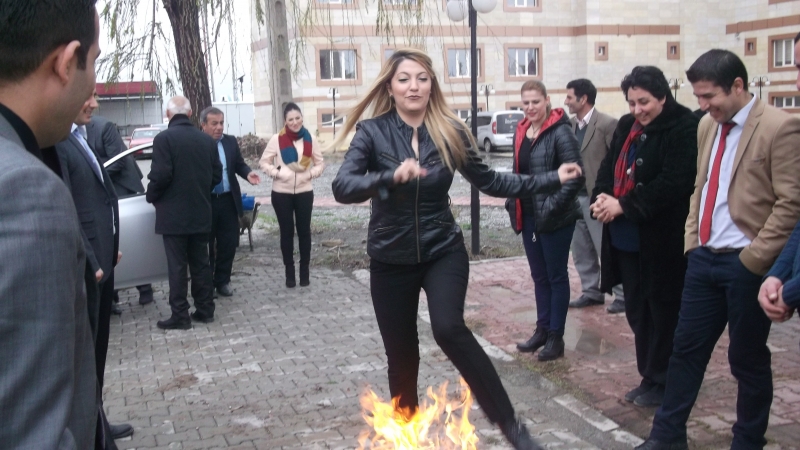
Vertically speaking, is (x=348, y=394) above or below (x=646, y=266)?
below

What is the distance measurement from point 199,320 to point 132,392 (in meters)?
1.98

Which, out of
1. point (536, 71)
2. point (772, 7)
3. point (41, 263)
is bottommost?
point (41, 263)

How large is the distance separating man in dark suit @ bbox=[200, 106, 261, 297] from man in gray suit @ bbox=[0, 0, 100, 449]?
7.05 m

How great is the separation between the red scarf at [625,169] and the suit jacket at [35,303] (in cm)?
405

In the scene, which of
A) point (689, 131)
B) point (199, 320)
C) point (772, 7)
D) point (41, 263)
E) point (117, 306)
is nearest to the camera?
point (41, 263)

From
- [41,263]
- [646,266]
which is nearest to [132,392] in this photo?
[646,266]

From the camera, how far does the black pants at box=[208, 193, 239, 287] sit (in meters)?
8.47

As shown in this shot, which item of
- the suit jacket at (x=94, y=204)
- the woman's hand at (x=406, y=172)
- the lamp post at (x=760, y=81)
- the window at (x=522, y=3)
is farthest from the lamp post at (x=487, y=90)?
the woman's hand at (x=406, y=172)

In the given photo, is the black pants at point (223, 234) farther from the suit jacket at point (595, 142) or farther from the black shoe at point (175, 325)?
the suit jacket at point (595, 142)

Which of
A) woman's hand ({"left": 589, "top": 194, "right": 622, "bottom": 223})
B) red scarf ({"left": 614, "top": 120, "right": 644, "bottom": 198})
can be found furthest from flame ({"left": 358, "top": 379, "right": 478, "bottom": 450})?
red scarf ({"left": 614, "top": 120, "right": 644, "bottom": 198})

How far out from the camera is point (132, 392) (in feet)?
18.4

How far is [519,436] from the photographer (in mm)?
3902

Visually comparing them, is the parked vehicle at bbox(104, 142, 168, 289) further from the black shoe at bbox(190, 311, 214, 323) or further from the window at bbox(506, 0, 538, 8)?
the window at bbox(506, 0, 538, 8)

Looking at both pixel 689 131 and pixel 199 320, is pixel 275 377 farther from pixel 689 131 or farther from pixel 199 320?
pixel 689 131
